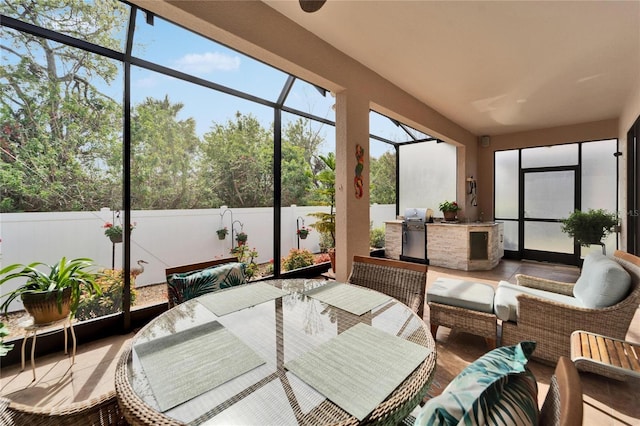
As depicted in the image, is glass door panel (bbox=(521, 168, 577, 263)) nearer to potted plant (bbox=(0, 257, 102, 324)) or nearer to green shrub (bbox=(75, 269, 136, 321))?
green shrub (bbox=(75, 269, 136, 321))

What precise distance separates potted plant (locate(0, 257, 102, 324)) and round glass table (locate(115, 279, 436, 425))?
1205mm

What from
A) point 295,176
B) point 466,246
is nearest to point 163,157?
point 295,176

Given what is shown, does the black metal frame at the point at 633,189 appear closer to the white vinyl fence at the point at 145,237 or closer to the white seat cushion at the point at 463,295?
the white seat cushion at the point at 463,295

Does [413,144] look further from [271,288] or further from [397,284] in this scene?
[271,288]

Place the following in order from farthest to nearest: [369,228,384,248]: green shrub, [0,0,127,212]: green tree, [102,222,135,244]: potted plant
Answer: [369,228,384,248]: green shrub → [102,222,135,244]: potted plant → [0,0,127,212]: green tree

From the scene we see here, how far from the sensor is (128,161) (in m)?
2.55

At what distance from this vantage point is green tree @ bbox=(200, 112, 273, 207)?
10.8ft

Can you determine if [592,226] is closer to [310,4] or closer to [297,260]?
[297,260]

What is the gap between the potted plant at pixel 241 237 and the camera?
12.0ft

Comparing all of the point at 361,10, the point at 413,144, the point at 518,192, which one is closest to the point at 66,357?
the point at 361,10

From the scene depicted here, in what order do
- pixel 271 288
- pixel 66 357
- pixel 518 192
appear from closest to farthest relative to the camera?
pixel 271 288
pixel 66 357
pixel 518 192

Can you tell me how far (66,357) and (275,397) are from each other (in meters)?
2.43

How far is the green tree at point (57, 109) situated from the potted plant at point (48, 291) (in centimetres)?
62

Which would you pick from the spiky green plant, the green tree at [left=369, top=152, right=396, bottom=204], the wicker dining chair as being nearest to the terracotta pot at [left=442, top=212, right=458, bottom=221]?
the green tree at [left=369, top=152, right=396, bottom=204]
